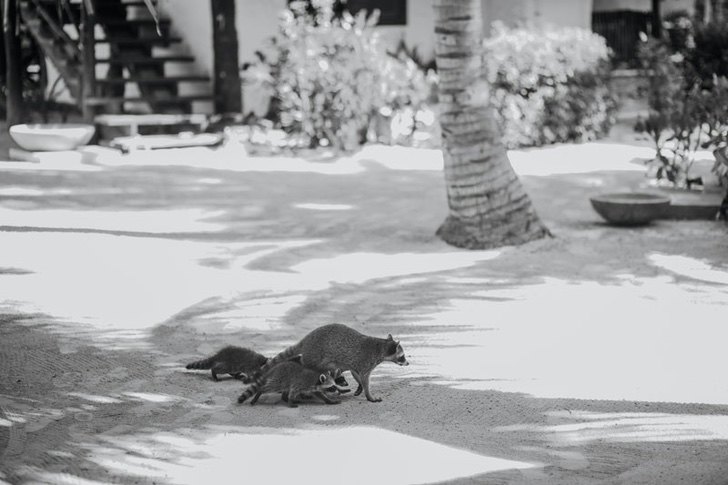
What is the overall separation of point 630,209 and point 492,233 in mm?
1529

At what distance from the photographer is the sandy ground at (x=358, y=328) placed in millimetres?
4711

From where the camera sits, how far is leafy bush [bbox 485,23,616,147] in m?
15.3

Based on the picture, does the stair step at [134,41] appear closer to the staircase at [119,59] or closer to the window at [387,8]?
the staircase at [119,59]

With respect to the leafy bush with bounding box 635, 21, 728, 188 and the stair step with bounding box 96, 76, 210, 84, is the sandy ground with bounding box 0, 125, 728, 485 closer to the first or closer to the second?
the leafy bush with bounding box 635, 21, 728, 188

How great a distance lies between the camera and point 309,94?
15.0 metres

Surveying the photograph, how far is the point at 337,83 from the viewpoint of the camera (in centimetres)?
1488

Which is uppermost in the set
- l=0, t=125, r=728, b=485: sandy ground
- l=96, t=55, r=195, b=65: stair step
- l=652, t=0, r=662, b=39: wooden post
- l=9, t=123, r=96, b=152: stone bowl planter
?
l=652, t=0, r=662, b=39: wooden post

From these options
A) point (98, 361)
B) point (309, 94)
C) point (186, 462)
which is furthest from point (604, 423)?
point (309, 94)

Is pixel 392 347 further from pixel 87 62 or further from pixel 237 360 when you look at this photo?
pixel 87 62

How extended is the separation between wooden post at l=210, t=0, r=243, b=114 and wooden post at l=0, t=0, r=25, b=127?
305 cm

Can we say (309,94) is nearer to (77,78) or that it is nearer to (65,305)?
(77,78)

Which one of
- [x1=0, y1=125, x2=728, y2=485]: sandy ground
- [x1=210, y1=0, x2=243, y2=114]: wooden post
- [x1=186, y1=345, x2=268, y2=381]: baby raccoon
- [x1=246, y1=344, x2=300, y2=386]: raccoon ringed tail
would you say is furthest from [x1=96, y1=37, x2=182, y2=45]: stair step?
[x1=246, y1=344, x2=300, y2=386]: raccoon ringed tail

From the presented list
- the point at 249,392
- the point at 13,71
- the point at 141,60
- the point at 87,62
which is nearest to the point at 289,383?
the point at 249,392

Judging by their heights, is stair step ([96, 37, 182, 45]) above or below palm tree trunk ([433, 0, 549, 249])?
above
